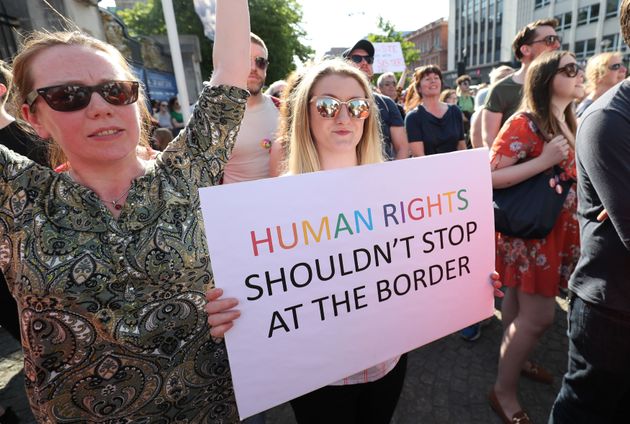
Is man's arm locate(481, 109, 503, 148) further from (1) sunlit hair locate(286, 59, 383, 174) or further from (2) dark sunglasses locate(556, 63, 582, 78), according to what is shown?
(1) sunlit hair locate(286, 59, 383, 174)

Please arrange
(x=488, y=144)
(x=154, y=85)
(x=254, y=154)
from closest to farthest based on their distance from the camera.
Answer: (x=254, y=154) < (x=488, y=144) < (x=154, y=85)

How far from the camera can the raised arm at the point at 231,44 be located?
131 cm

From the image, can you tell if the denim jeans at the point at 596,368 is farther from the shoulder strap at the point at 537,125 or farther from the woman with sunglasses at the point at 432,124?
the woman with sunglasses at the point at 432,124

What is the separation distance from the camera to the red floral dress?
197 centimetres

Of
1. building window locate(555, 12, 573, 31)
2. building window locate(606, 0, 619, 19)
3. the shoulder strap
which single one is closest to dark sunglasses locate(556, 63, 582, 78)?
the shoulder strap

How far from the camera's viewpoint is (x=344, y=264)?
1253mm

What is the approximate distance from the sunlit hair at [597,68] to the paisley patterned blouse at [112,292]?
487cm

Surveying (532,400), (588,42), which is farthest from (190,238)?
(588,42)

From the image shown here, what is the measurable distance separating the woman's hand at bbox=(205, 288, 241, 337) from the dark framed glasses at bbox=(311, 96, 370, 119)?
2.70 feet

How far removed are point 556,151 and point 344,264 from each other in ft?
4.64

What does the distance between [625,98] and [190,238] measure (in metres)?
1.54

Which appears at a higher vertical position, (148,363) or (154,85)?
(154,85)

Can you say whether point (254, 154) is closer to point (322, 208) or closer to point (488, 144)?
point (322, 208)

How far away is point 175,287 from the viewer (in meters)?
1.13
